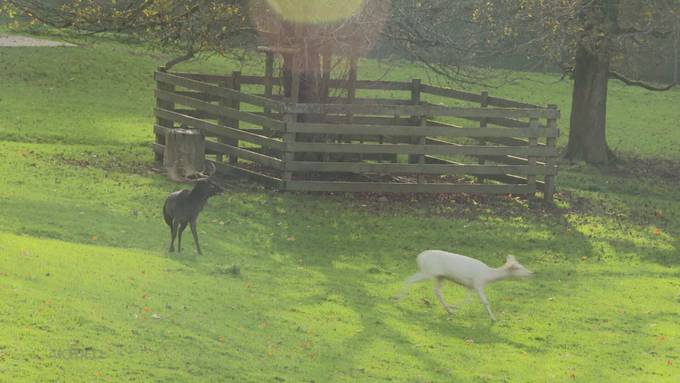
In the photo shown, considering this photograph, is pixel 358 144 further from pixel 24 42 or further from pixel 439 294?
pixel 24 42

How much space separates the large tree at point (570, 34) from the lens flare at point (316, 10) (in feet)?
4.05

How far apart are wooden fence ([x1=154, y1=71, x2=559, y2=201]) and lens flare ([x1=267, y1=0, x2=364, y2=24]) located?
156 cm

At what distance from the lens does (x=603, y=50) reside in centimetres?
2614

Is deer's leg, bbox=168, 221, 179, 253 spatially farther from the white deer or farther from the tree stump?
the tree stump

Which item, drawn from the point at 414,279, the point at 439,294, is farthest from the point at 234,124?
the point at 439,294

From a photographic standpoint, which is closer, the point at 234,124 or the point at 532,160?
the point at 532,160

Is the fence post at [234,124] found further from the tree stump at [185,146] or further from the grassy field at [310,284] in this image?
the grassy field at [310,284]

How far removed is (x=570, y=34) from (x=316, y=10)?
7.71 m

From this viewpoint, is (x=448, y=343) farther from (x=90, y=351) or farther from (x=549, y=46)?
(x=549, y=46)

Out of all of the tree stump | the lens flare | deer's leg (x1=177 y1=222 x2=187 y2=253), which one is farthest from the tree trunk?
deer's leg (x1=177 y1=222 x2=187 y2=253)

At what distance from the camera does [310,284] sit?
13.9 m

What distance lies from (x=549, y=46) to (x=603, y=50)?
47.9 inches

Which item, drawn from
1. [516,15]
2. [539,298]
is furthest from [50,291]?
[516,15]

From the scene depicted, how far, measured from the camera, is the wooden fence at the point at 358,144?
64.7ft
